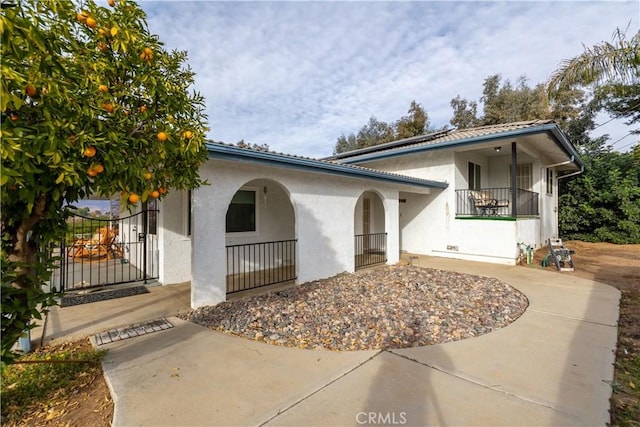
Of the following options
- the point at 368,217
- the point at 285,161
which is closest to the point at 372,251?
the point at 368,217

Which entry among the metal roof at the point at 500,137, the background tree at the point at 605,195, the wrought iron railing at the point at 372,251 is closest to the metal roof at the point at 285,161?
the wrought iron railing at the point at 372,251

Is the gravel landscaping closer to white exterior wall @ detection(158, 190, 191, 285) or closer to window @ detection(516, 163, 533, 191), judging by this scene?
white exterior wall @ detection(158, 190, 191, 285)

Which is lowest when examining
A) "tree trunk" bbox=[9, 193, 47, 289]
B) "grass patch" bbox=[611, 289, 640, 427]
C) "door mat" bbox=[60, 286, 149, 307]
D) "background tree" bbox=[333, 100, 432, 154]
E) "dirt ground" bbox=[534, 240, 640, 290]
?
"grass patch" bbox=[611, 289, 640, 427]

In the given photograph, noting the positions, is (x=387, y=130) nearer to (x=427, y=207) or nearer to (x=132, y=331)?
(x=427, y=207)

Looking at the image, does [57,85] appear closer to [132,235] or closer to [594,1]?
[132,235]

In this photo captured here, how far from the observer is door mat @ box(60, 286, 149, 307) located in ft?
18.4

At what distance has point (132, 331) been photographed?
4.27 meters

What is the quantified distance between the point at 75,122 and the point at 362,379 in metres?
3.36

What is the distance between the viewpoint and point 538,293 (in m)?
6.44

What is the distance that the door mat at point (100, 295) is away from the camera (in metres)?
5.59
